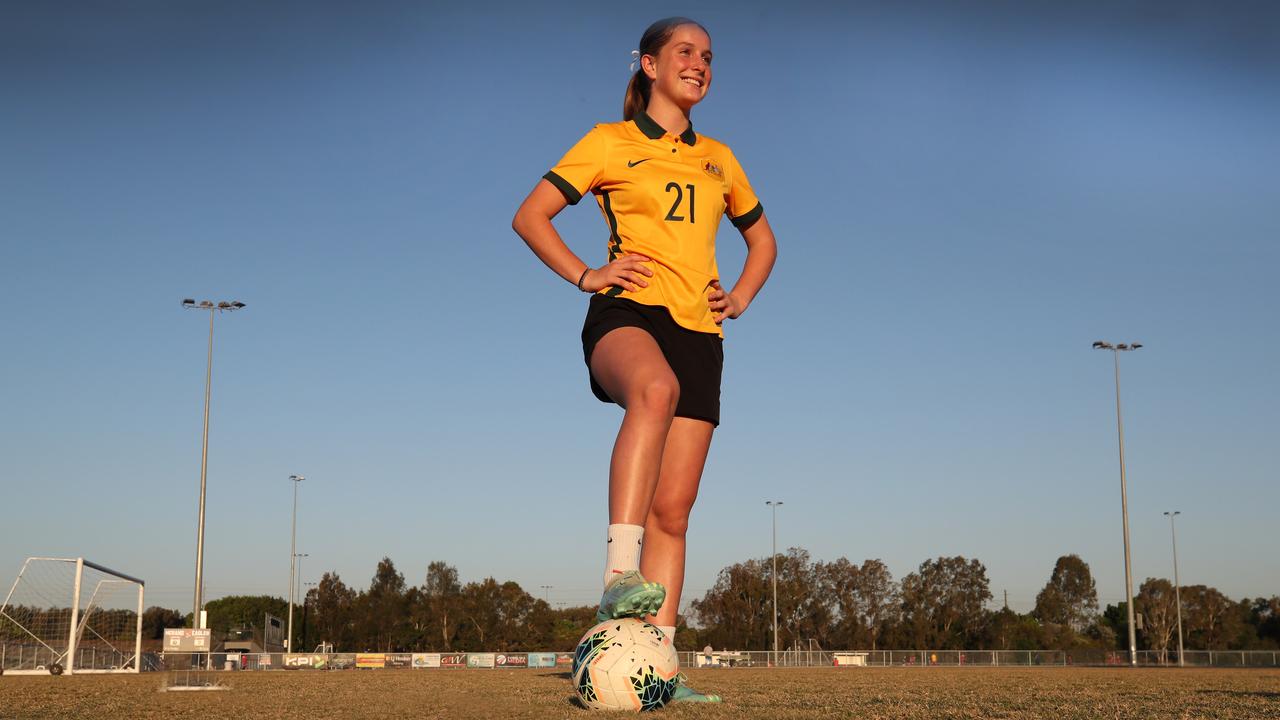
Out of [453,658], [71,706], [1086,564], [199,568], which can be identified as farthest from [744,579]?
[71,706]

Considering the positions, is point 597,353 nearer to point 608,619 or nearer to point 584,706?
point 608,619

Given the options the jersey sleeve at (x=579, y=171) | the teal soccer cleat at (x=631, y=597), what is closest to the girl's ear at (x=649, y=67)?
the jersey sleeve at (x=579, y=171)

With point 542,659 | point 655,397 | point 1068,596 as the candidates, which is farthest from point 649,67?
point 1068,596

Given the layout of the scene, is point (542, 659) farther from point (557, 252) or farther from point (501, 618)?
point (557, 252)

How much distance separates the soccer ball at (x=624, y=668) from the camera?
3.81 meters

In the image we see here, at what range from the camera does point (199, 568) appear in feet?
108

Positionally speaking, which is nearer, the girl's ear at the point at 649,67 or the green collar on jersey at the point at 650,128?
the green collar on jersey at the point at 650,128

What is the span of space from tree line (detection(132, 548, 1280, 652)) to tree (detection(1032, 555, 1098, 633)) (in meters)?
3.93

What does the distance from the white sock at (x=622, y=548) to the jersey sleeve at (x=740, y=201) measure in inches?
69.2

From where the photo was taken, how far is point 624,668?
381 centimetres

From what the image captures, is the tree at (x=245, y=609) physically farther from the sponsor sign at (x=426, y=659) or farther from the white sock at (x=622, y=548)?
the white sock at (x=622, y=548)

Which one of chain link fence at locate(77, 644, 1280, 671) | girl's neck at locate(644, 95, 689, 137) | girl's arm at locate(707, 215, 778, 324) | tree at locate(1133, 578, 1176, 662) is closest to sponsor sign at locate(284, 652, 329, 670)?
chain link fence at locate(77, 644, 1280, 671)

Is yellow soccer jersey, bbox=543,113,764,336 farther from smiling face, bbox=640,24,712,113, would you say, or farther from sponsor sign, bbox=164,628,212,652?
sponsor sign, bbox=164,628,212,652

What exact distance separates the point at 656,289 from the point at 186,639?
18566mm
